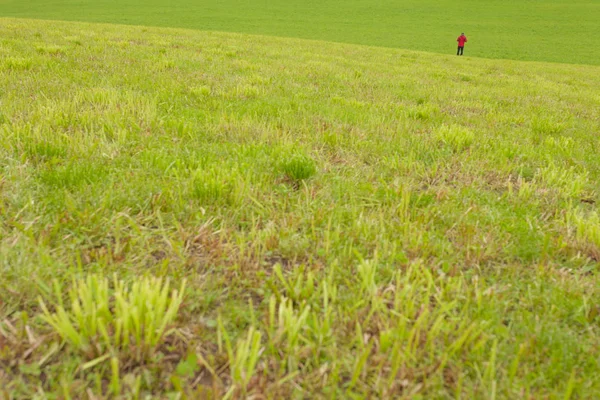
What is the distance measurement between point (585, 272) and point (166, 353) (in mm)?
2489

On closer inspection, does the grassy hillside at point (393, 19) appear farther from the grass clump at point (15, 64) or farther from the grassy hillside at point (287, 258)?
the grassy hillside at point (287, 258)

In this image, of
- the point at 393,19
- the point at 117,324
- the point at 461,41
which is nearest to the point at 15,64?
the point at 117,324

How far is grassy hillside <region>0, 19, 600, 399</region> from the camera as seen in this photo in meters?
1.53

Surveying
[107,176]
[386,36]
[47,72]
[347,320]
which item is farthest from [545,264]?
[386,36]

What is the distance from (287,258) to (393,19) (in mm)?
57163

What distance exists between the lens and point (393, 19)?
171 ft

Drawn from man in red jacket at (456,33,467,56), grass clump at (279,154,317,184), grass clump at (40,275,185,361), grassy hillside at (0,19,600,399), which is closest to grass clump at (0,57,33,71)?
grassy hillside at (0,19,600,399)

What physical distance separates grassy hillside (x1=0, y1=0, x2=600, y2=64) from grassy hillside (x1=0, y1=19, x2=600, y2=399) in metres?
36.2

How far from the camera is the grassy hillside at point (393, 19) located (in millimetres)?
38719

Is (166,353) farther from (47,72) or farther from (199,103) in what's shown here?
(47,72)

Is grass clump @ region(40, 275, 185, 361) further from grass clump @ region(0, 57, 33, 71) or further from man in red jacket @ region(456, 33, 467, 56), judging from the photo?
man in red jacket @ region(456, 33, 467, 56)

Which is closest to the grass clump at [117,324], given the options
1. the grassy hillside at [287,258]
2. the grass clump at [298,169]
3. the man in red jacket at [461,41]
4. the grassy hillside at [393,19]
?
the grassy hillside at [287,258]

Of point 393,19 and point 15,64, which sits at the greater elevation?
point 393,19

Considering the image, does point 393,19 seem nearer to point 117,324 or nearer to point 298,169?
point 298,169
